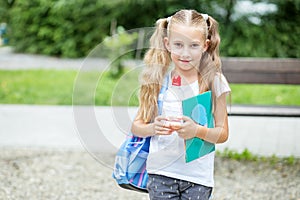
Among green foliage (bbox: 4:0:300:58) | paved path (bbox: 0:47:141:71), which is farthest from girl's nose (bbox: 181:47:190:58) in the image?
paved path (bbox: 0:47:141:71)

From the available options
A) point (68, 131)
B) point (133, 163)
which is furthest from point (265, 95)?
point (133, 163)

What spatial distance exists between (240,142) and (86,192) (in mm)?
2053

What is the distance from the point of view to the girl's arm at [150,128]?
7.52 feet

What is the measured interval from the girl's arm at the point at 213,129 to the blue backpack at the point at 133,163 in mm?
287

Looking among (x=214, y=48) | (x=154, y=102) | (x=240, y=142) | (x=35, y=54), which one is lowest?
(x=35, y=54)

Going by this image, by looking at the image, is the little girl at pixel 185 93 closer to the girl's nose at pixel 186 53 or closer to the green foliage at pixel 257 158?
the girl's nose at pixel 186 53

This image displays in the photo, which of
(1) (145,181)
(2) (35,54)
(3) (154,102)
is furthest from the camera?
(2) (35,54)

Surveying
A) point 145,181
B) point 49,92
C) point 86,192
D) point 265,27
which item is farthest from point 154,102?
point 265,27

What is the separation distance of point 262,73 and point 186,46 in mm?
3574

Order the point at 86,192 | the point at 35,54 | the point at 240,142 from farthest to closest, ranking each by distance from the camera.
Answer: the point at 35,54 < the point at 240,142 < the point at 86,192

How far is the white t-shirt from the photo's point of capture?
2.43 meters

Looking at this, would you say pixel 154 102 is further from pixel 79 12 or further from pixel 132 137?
pixel 79 12

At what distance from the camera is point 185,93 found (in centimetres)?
241

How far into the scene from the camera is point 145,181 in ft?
8.61
